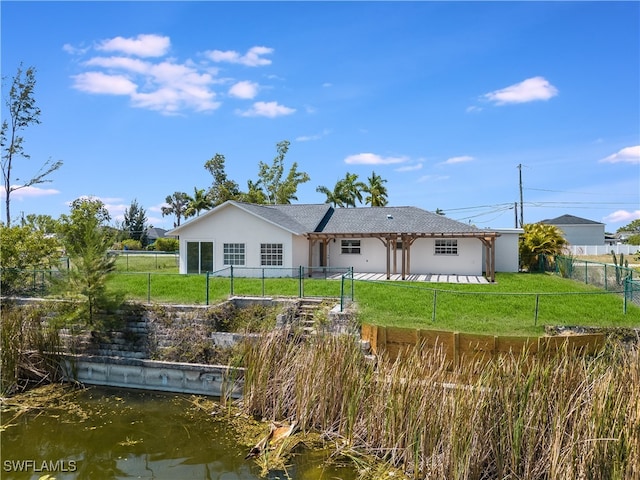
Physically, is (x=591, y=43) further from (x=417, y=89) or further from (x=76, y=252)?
(x=76, y=252)

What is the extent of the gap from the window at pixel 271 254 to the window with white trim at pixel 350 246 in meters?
4.76

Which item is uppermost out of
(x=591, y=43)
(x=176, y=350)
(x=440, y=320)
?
(x=591, y=43)

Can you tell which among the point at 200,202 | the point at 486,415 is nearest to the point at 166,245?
the point at 200,202

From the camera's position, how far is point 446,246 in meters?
23.6

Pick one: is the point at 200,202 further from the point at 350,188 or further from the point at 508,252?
the point at 508,252

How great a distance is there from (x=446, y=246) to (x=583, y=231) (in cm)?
3591

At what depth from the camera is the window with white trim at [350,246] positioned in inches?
976

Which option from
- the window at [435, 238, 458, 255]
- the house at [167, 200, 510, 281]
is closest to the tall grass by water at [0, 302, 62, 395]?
the house at [167, 200, 510, 281]

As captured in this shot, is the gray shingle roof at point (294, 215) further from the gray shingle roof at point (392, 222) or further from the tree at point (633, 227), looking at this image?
the tree at point (633, 227)

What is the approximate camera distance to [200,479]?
6629 mm

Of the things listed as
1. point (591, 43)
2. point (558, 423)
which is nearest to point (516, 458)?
point (558, 423)

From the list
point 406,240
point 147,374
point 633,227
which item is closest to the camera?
point 147,374

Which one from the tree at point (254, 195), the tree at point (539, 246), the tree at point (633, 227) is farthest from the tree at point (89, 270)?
the tree at point (633, 227)

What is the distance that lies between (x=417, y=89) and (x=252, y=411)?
11.8m
